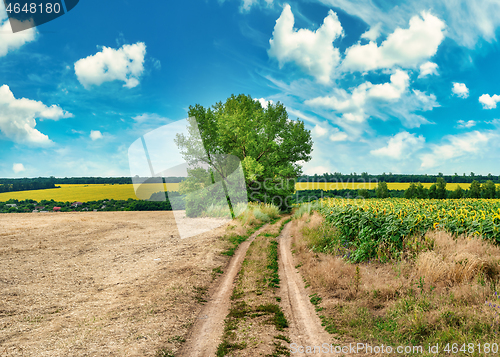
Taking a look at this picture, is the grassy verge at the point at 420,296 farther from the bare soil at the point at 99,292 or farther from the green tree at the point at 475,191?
the green tree at the point at 475,191

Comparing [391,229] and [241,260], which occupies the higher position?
[391,229]

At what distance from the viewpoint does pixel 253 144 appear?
29703 mm

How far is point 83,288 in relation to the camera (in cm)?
725

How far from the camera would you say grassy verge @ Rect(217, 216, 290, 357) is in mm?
4196

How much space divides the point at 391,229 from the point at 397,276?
6.99 feet

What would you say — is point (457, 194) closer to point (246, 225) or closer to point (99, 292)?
point (246, 225)

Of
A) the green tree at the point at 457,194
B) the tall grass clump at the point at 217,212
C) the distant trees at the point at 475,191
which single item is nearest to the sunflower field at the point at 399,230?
the tall grass clump at the point at 217,212

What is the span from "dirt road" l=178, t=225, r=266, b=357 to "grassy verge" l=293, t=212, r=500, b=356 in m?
2.24

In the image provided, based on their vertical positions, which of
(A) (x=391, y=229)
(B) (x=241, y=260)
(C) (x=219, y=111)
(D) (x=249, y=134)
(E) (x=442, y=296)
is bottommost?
(B) (x=241, y=260)

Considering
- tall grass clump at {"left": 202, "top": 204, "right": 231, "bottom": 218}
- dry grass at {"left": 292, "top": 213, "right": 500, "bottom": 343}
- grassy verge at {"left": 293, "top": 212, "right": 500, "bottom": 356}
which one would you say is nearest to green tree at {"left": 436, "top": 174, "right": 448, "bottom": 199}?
tall grass clump at {"left": 202, "top": 204, "right": 231, "bottom": 218}

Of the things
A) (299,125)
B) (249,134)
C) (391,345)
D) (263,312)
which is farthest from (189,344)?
(299,125)

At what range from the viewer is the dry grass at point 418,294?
415cm

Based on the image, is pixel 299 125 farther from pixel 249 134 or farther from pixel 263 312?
pixel 263 312

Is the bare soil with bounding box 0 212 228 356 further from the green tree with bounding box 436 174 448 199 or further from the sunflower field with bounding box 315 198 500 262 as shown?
the green tree with bounding box 436 174 448 199
